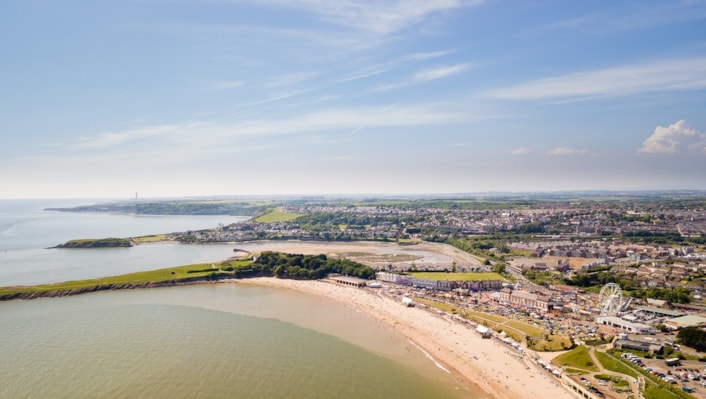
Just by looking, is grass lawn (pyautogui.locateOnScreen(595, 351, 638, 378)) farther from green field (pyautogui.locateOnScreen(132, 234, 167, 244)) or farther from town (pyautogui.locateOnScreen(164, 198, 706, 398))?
green field (pyautogui.locateOnScreen(132, 234, 167, 244))

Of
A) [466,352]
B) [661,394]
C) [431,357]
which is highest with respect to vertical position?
[661,394]

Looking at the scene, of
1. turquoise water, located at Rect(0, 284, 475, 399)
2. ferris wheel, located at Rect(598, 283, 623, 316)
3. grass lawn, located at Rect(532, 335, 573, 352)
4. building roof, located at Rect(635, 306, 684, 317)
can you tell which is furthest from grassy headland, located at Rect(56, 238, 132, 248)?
building roof, located at Rect(635, 306, 684, 317)

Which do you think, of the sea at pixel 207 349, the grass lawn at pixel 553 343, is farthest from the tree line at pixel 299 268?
the grass lawn at pixel 553 343

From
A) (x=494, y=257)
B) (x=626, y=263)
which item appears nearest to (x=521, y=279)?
(x=494, y=257)

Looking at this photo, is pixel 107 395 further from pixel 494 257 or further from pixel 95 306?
pixel 494 257

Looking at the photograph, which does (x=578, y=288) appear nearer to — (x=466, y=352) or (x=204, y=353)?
(x=466, y=352)

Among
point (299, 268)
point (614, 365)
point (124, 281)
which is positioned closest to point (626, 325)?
point (614, 365)
